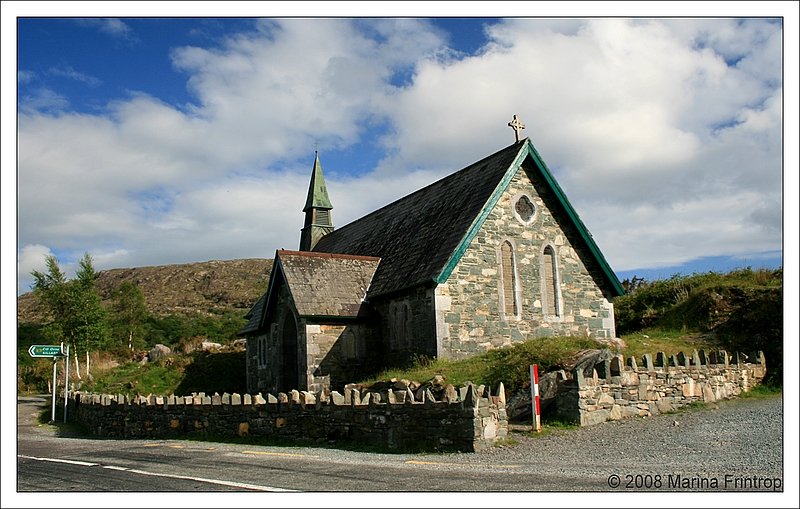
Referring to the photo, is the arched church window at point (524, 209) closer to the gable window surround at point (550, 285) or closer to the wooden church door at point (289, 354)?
the gable window surround at point (550, 285)

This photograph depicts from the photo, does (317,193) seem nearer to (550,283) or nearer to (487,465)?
(550,283)

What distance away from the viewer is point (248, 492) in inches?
366

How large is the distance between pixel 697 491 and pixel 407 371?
40.1ft

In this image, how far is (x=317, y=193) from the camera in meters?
44.6

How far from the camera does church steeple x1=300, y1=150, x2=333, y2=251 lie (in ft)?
142

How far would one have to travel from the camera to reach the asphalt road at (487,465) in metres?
9.54

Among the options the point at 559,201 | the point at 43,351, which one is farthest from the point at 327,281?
the point at 43,351

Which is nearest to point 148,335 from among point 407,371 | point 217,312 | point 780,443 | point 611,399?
point 217,312

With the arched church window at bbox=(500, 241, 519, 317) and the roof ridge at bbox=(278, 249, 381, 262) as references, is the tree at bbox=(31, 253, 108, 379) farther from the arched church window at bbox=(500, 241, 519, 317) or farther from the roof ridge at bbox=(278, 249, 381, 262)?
the arched church window at bbox=(500, 241, 519, 317)

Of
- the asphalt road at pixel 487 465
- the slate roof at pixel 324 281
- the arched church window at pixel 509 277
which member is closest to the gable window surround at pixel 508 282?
the arched church window at pixel 509 277

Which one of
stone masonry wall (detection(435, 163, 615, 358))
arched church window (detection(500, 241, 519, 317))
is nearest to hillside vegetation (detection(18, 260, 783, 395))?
stone masonry wall (detection(435, 163, 615, 358))

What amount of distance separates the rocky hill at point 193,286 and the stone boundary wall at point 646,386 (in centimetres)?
5241

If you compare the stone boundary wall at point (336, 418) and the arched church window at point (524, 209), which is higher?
the arched church window at point (524, 209)

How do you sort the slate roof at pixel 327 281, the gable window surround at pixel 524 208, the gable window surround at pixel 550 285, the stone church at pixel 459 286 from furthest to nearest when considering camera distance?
the slate roof at pixel 327 281
the gable window surround at pixel 524 208
the gable window surround at pixel 550 285
the stone church at pixel 459 286
